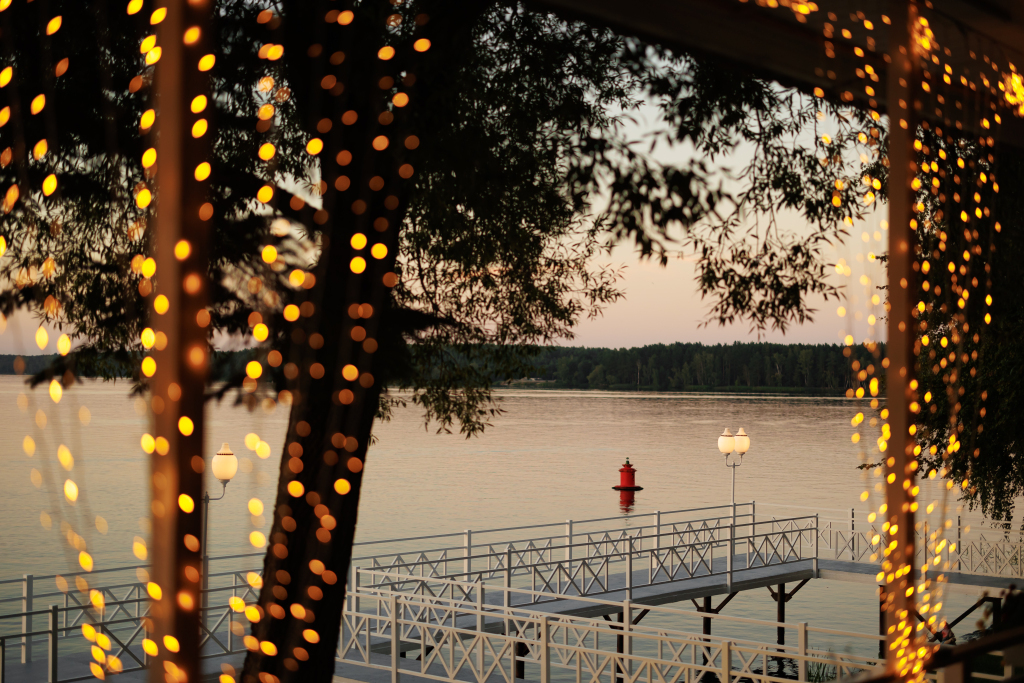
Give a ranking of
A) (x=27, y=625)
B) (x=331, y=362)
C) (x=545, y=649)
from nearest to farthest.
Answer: (x=331, y=362)
(x=545, y=649)
(x=27, y=625)

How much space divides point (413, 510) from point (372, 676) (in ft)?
98.3

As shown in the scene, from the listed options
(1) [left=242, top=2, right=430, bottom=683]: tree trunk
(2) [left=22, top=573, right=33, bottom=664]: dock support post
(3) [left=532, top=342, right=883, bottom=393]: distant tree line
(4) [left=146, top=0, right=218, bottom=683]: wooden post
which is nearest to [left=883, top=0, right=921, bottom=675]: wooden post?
(1) [left=242, top=2, right=430, bottom=683]: tree trunk

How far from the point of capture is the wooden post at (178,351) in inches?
54.8

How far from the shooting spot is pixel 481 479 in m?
48.7

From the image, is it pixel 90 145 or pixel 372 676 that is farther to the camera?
pixel 372 676

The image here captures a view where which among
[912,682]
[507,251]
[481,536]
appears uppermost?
[507,251]

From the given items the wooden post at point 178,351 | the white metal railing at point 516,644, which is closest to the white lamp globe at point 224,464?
the white metal railing at point 516,644

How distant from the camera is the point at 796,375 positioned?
9.67 metres

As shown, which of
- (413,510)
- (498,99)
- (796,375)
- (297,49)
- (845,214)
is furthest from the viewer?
(413,510)

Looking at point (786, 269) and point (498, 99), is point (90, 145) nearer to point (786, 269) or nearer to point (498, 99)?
point (498, 99)

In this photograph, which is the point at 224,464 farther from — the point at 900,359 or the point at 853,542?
the point at 853,542

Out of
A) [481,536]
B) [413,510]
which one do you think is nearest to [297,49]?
[481,536]

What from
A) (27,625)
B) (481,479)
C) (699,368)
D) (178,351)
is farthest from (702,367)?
(481,479)

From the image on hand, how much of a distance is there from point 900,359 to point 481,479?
152 ft
